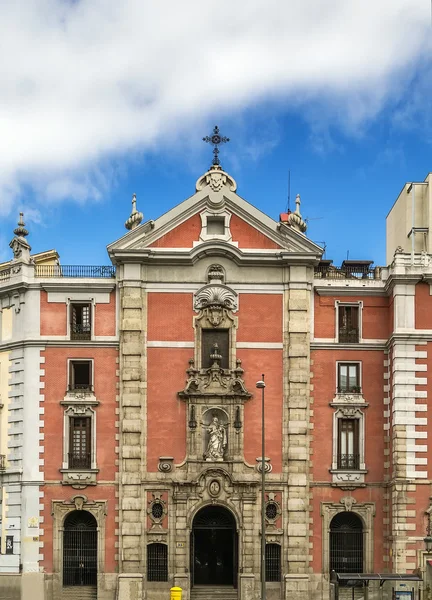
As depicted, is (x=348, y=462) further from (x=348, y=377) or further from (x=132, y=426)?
(x=132, y=426)

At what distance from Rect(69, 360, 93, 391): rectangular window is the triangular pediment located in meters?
6.18

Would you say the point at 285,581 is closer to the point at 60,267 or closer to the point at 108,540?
the point at 108,540

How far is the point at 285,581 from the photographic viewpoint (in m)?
52.4

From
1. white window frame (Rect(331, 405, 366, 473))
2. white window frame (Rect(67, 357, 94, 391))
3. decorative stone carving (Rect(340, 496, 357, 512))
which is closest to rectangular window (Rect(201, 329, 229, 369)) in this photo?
white window frame (Rect(67, 357, 94, 391))

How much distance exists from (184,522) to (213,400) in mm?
5749

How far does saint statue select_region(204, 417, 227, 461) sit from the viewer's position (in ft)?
175

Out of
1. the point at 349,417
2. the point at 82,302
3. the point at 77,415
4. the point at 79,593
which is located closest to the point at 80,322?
the point at 82,302

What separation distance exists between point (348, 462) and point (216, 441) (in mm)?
6269

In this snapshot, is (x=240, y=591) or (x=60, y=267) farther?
(x=60, y=267)

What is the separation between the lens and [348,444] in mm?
54188

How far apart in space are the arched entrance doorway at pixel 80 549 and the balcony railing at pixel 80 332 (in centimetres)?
810

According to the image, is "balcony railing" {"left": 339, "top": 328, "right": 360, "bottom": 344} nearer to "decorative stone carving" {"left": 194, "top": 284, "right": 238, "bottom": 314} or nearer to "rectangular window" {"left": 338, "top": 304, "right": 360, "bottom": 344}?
"rectangular window" {"left": 338, "top": 304, "right": 360, "bottom": 344}

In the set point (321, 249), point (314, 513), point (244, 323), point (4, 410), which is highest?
point (321, 249)

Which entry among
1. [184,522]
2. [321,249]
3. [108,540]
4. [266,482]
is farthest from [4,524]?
[321,249]
